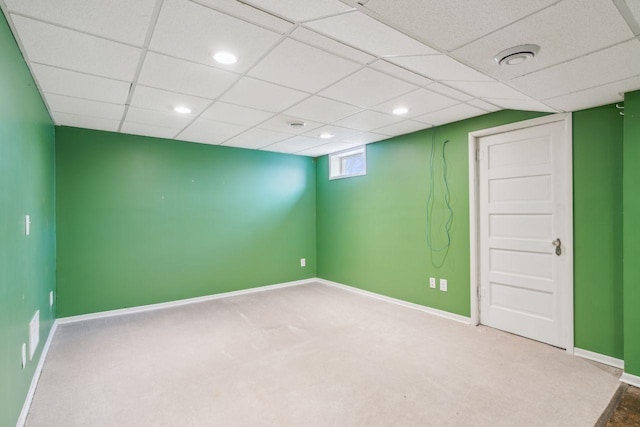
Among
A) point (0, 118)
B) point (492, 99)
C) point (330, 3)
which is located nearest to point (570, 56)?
point (492, 99)

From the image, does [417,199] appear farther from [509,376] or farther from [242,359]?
[242,359]

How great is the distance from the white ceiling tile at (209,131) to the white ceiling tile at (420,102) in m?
1.79

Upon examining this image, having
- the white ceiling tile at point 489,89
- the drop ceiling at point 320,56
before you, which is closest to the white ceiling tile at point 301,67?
the drop ceiling at point 320,56

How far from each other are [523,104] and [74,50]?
A: 3516 mm

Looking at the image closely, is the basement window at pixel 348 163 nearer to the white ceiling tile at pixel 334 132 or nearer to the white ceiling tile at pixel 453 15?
the white ceiling tile at pixel 334 132

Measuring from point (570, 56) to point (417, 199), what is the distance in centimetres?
243

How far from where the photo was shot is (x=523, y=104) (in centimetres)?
282

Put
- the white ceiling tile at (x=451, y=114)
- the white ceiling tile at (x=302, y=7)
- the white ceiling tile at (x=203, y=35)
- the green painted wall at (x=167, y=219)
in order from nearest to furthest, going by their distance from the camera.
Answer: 1. the white ceiling tile at (x=302, y=7)
2. the white ceiling tile at (x=203, y=35)
3. the white ceiling tile at (x=451, y=114)
4. the green painted wall at (x=167, y=219)

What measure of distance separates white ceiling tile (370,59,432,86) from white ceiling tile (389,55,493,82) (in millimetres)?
56

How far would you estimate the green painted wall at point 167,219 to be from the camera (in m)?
3.83

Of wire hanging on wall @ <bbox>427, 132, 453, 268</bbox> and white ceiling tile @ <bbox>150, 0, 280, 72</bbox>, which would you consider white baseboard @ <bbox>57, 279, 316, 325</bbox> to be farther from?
white ceiling tile @ <bbox>150, 0, 280, 72</bbox>

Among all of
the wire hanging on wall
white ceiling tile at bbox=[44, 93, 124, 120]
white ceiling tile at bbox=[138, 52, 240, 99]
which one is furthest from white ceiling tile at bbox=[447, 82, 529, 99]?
white ceiling tile at bbox=[44, 93, 124, 120]

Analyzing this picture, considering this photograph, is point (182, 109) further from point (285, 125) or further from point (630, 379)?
point (630, 379)

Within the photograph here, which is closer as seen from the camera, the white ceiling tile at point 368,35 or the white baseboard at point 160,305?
the white ceiling tile at point 368,35
